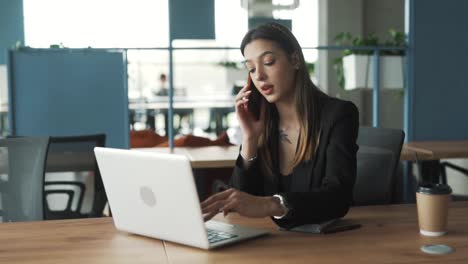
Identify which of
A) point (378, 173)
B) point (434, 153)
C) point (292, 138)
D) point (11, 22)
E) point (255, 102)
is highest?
point (11, 22)

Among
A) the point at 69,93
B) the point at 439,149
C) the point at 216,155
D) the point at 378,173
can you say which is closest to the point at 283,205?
the point at 378,173

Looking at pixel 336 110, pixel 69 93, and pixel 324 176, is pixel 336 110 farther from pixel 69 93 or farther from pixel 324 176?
pixel 69 93

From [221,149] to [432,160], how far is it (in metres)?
1.21

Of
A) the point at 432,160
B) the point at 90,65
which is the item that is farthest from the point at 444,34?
the point at 90,65

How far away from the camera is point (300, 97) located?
1.82 meters

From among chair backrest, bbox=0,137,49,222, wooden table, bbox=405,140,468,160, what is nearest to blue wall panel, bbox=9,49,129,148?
chair backrest, bbox=0,137,49,222

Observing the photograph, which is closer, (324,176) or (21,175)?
(324,176)

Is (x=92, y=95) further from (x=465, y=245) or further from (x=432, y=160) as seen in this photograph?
(x=465, y=245)

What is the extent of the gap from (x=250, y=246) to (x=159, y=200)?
0.77ft

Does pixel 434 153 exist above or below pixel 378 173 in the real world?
below

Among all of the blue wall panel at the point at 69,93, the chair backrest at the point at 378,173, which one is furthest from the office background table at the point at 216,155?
the chair backrest at the point at 378,173

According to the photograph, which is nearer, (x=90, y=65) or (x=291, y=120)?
(x=291, y=120)

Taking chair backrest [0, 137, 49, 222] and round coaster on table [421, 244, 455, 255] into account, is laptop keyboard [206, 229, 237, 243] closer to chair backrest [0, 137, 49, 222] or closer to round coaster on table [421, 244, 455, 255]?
round coaster on table [421, 244, 455, 255]

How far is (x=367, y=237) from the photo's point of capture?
1496mm
